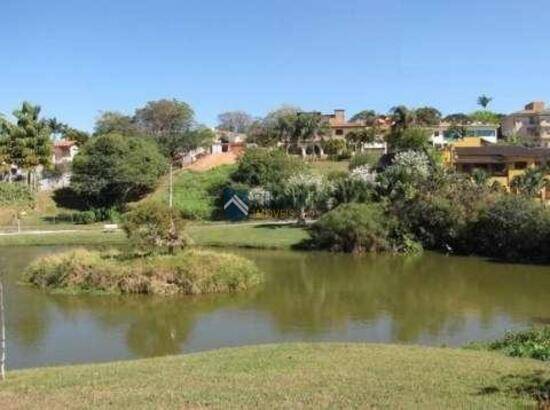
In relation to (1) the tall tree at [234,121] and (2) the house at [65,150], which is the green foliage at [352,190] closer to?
(2) the house at [65,150]

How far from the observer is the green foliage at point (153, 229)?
35.9 meters

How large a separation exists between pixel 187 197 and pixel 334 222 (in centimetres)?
2393

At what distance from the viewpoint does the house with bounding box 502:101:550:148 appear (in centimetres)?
11088

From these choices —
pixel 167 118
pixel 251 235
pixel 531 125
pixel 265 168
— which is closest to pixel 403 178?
pixel 251 235

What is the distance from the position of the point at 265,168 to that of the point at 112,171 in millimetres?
13830

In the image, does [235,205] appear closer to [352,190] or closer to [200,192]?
[200,192]

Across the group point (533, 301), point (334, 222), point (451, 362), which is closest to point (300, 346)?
point (451, 362)

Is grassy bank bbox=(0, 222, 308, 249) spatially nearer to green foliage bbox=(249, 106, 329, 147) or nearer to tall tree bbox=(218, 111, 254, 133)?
green foliage bbox=(249, 106, 329, 147)

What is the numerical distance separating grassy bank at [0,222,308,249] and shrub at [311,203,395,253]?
2.92m

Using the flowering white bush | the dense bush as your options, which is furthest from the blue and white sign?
the dense bush

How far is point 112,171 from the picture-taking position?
69.1m

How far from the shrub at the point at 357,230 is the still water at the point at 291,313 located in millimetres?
7536

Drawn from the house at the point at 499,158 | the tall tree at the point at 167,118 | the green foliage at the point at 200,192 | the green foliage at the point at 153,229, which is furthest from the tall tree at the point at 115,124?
the green foliage at the point at 153,229

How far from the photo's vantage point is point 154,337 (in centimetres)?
2636
